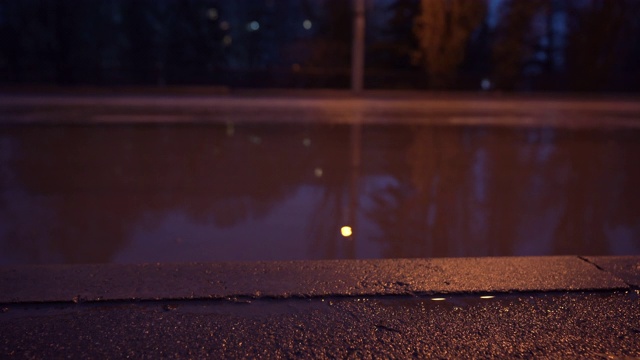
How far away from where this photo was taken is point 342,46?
32.8 m

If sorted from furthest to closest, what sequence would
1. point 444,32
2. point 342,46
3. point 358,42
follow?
point 342,46
point 444,32
point 358,42

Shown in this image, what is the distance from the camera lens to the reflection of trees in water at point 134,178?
7152 mm

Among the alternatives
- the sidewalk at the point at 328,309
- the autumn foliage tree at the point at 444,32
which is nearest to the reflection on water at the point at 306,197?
the sidewalk at the point at 328,309

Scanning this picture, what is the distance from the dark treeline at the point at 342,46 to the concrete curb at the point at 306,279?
989 inches

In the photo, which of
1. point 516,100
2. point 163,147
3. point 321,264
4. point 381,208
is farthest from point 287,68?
point 321,264

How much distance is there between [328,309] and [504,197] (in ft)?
15.7

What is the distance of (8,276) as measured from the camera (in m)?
5.06

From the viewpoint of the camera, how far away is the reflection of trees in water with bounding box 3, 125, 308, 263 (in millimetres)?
7152

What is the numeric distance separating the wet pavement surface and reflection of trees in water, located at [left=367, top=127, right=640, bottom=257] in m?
1.79

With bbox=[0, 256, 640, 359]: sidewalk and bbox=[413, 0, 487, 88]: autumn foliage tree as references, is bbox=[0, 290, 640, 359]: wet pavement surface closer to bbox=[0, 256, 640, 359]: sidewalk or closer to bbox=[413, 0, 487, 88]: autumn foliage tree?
bbox=[0, 256, 640, 359]: sidewalk

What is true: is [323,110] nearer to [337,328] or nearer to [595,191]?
[595,191]

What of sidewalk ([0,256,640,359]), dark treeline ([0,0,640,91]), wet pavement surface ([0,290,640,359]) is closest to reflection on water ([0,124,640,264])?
sidewalk ([0,256,640,359])

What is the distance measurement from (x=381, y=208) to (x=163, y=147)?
5.61m

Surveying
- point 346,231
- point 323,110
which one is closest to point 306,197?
point 346,231
